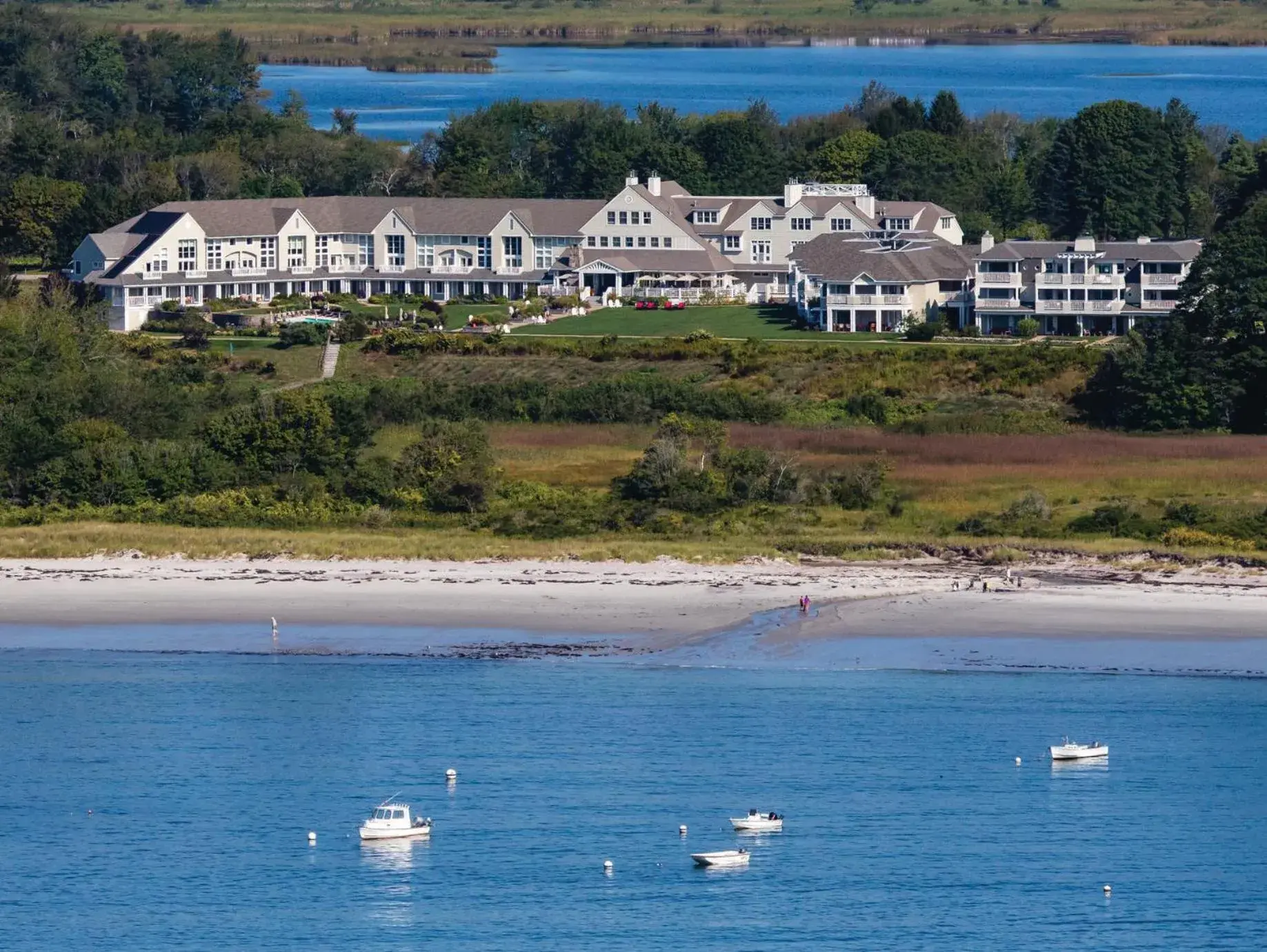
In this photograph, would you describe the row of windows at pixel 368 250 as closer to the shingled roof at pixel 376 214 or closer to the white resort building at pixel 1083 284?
the shingled roof at pixel 376 214

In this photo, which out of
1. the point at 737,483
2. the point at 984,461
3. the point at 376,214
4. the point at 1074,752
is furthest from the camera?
the point at 376,214

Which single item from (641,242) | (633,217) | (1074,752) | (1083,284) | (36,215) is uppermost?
(36,215)

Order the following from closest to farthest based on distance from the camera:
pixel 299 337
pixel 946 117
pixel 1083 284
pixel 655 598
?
pixel 655 598 → pixel 299 337 → pixel 1083 284 → pixel 946 117

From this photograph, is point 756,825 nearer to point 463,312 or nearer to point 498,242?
point 463,312

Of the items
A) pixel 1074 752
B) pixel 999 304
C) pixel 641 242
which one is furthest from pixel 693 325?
pixel 1074 752

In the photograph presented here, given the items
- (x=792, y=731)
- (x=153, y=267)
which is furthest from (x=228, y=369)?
(x=792, y=731)

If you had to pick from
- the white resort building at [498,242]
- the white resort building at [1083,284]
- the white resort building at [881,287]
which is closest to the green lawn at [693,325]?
the white resort building at [881,287]

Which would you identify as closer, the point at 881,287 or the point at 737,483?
the point at 737,483
